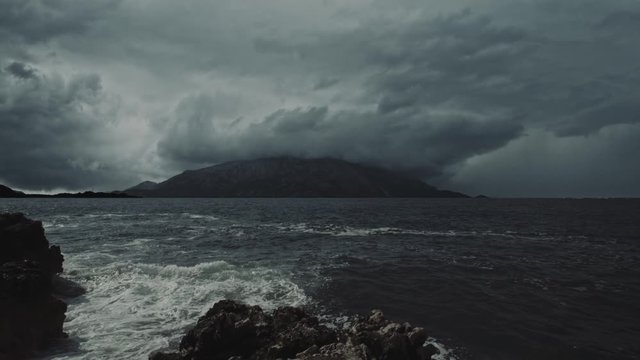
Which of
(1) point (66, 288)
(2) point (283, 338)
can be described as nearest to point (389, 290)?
(2) point (283, 338)

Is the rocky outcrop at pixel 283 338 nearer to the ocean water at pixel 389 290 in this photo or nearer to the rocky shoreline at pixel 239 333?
the rocky shoreline at pixel 239 333

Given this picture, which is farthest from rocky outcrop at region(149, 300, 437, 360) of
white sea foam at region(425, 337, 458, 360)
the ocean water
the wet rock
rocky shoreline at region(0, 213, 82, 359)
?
the wet rock

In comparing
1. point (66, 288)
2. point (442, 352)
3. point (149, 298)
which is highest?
point (66, 288)

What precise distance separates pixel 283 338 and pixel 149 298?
15.2 m

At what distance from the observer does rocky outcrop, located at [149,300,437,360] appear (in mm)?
14016

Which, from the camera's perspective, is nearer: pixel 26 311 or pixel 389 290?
pixel 26 311

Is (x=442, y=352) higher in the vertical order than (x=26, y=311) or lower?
lower

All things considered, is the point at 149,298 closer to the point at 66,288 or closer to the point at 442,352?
the point at 66,288

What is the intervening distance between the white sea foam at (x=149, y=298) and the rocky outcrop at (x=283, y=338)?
394 cm

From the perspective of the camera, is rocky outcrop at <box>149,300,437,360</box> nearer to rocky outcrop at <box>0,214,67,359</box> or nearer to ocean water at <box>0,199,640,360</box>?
ocean water at <box>0,199,640,360</box>

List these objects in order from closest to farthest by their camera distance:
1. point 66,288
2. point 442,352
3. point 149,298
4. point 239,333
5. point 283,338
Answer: point 283,338
point 239,333
point 442,352
point 149,298
point 66,288

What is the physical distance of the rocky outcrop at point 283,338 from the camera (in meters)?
14.0

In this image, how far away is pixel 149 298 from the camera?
86.1ft

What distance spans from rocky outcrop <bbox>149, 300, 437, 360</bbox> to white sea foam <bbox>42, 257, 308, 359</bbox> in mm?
3935
